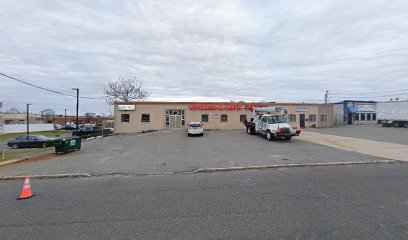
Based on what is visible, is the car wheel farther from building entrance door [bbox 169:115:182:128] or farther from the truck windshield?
building entrance door [bbox 169:115:182:128]

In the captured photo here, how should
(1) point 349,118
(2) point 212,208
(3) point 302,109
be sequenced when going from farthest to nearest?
(1) point 349,118
(3) point 302,109
(2) point 212,208

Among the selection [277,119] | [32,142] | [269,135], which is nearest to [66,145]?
[32,142]

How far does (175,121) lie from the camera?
3045 centimetres

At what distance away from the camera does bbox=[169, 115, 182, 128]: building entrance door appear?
1197 inches

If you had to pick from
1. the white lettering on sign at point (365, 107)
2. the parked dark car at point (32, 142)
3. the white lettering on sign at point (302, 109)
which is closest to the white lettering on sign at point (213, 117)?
the white lettering on sign at point (302, 109)

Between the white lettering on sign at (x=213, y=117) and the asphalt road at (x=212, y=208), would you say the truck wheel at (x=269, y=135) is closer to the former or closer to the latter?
the asphalt road at (x=212, y=208)

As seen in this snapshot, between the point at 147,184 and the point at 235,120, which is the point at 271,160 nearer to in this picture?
the point at 147,184

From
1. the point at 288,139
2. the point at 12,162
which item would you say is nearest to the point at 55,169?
the point at 12,162

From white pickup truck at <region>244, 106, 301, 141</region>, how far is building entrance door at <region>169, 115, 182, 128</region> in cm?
1194

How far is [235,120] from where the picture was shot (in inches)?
1227

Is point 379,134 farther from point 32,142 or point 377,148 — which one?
point 32,142

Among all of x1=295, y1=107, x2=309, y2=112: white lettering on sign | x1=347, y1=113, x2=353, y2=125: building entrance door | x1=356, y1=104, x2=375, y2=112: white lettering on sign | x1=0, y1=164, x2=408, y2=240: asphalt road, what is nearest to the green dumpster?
x1=0, y1=164, x2=408, y2=240: asphalt road

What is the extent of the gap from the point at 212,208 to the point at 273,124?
1457 cm

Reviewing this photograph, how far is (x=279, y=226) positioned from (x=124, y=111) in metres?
29.0
